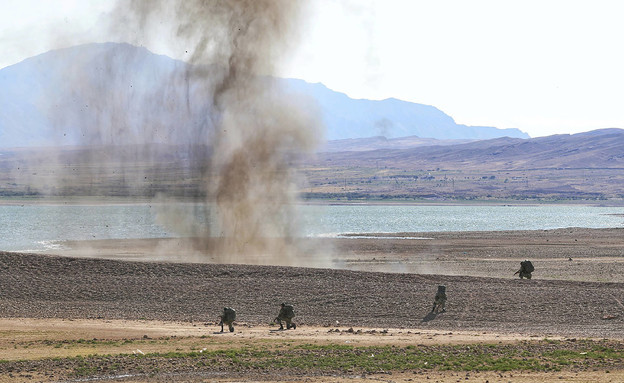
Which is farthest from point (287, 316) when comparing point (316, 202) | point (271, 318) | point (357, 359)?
point (316, 202)

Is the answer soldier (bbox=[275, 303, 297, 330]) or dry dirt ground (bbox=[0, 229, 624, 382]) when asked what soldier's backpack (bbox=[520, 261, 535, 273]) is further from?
soldier (bbox=[275, 303, 297, 330])

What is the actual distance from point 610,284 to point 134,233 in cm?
5746

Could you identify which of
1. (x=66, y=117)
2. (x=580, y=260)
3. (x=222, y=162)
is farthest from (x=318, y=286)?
(x=66, y=117)

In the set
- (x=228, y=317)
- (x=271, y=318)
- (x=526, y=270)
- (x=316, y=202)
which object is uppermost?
(x=316, y=202)

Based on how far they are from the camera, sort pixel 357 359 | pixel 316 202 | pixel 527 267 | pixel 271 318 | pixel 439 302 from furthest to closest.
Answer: pixel 316 202, pixel 527 267, pixel 439 302, pixel 271 318, pixel 357 359

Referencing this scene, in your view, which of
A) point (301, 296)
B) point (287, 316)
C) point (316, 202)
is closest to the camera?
point (287, 316)

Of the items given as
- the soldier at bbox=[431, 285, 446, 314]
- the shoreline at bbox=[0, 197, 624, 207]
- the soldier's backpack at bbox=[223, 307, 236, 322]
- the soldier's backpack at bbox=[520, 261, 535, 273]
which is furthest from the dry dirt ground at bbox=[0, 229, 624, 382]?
the shoreline at bbox=[0, 197, 624, 207]

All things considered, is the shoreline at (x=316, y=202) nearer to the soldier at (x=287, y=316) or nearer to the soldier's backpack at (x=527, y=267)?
the soldier's backpack at (x=527, y=267)

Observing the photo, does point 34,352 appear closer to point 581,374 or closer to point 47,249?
point 581,374

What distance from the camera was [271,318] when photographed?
29.0 meters

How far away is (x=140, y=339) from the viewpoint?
2375cm

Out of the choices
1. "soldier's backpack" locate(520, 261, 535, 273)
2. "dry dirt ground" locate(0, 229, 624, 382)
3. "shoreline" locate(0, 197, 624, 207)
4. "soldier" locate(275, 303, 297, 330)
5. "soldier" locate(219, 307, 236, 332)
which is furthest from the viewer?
"shoreline" locate(0, 197, 624, 207)

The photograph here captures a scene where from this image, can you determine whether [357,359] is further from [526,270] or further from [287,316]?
[526,270]

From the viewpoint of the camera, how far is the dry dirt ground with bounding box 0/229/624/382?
A: 63.1ft
